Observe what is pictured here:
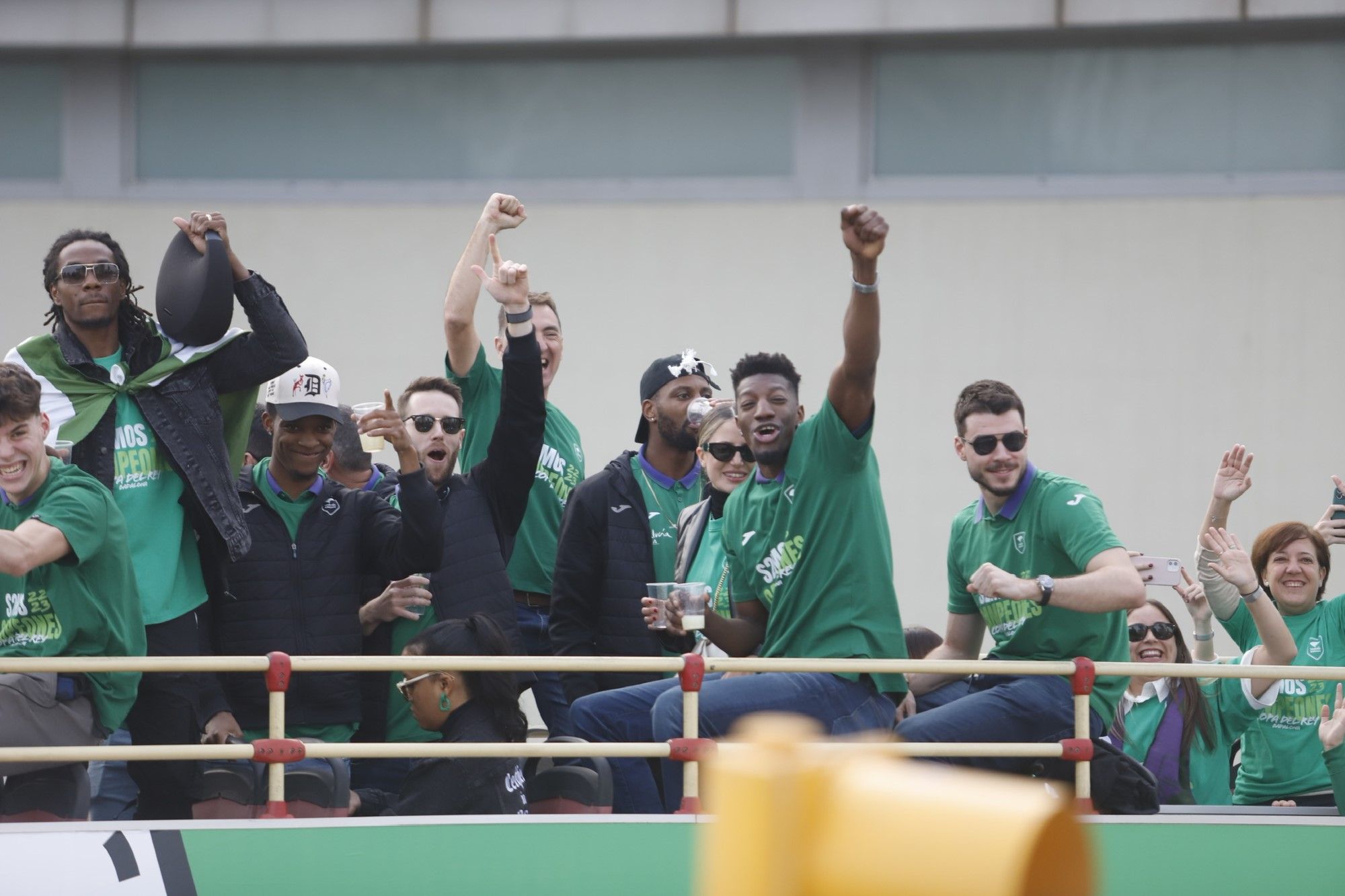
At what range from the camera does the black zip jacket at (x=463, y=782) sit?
596 centimetres

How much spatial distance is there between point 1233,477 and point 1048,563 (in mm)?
1606

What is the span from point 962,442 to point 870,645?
Result: 97cm

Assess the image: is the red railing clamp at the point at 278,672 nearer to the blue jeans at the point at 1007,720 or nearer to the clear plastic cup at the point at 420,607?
the clear plastic cup at the point at 420,607

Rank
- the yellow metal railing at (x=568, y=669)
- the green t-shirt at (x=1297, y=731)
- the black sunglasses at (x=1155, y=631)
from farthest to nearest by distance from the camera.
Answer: the black sunglasses at (x=1155, y=631), the green t-shirt at (x=1297, y=731), the yellow metal railing at (x=568, y=669)

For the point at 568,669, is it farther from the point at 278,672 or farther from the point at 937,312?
the point at 937,312

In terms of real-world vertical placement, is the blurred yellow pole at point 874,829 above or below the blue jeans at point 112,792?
above

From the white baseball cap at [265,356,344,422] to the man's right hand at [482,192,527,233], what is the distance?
0.98 m

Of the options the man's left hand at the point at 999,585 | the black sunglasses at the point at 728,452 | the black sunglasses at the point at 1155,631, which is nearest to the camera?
the man's left hand at the point at 999,585

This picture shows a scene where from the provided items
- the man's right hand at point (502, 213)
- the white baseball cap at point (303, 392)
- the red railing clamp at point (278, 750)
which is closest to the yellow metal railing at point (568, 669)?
the red railing clamp at point (278, 750)

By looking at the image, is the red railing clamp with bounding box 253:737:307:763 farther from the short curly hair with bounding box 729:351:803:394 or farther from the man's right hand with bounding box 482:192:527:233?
the man's right hand with bounding box 482:192:527:233

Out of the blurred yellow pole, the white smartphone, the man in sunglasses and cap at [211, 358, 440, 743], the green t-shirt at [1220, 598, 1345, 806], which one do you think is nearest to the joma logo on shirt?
the man in sunglasses and cap at [211, 358, 440, 743]

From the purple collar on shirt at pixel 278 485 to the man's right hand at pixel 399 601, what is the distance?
0.47 metres

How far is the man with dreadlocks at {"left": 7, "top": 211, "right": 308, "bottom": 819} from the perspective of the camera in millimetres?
5820

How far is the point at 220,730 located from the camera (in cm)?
595
